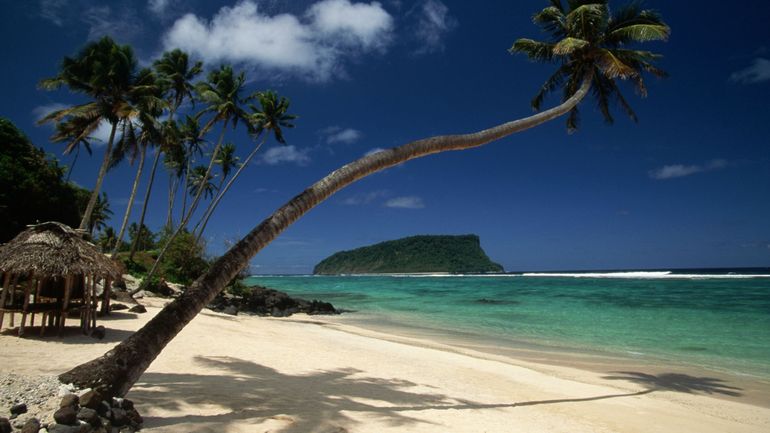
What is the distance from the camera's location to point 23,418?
355cm

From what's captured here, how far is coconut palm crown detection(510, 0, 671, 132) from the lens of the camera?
10.3m

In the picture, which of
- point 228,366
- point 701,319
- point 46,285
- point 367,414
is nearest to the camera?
point 367,414

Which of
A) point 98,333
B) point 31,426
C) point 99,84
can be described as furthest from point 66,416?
point 99,84

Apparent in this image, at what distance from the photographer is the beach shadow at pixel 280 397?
15.6ft

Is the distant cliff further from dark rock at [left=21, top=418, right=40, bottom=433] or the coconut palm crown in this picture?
dark rock at [left=21, top=418, right=40, bottom=433]

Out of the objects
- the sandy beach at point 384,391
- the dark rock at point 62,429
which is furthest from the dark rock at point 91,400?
the sandy beach at point 384,391

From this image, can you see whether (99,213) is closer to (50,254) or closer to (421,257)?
(50,254)

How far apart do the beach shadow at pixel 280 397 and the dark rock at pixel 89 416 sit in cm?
71

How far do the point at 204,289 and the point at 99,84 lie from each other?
22207mm

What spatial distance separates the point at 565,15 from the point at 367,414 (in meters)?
11.8

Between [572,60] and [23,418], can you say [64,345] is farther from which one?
[572,60]

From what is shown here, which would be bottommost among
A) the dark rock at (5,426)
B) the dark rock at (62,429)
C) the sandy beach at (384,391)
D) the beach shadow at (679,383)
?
the beach shadow at (679,383)

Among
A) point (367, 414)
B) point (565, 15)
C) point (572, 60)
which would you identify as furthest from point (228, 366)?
point (565, 15)

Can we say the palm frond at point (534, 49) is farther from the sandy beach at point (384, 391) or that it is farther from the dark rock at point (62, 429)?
the dark rock at point (62, 429)
